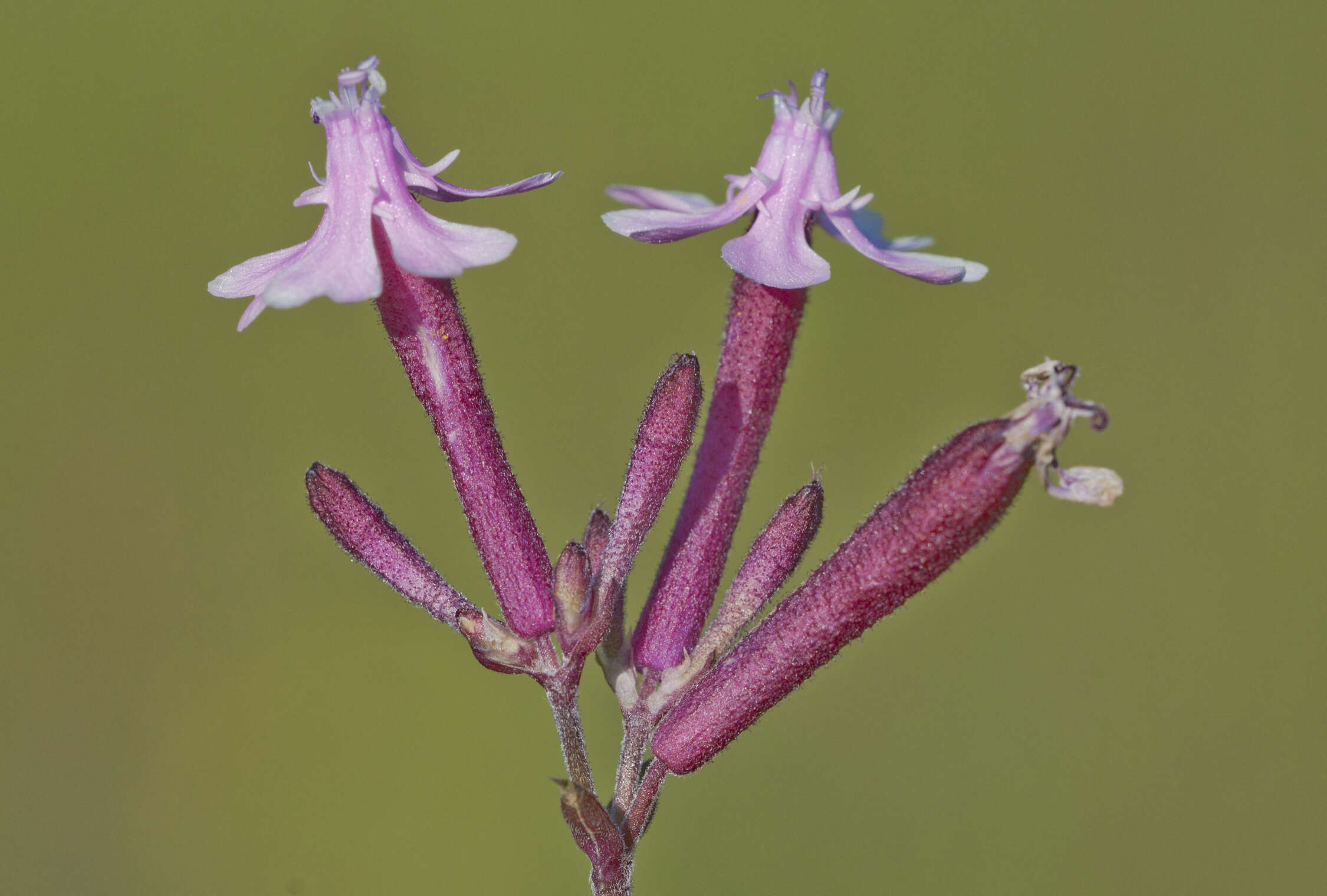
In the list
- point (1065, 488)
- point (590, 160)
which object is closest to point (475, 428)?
point (1065, 488)

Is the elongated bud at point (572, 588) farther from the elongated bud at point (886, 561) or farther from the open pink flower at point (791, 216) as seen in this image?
the open pink flower at point (791, 216)

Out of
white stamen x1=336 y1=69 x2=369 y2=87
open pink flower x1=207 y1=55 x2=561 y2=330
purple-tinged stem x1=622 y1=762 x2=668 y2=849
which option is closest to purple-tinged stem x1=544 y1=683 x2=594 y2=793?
purple-tinged stem x1=622 y1=762 x2=668 y2=849

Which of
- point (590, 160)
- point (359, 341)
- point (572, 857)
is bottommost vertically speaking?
point (572, 857)

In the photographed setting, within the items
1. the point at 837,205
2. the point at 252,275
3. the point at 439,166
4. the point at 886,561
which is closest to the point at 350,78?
the point at 439,166

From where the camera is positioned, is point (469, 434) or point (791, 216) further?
point (791, 216)

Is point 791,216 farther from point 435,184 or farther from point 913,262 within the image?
point 435,184

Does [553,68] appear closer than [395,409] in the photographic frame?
No

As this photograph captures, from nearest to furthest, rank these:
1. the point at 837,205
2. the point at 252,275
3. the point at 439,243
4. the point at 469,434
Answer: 1. the point at 439,243
2. the point at 252,275
3. the point at 469,434
4. the point at 837,205

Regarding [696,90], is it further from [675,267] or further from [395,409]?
[395,409]
